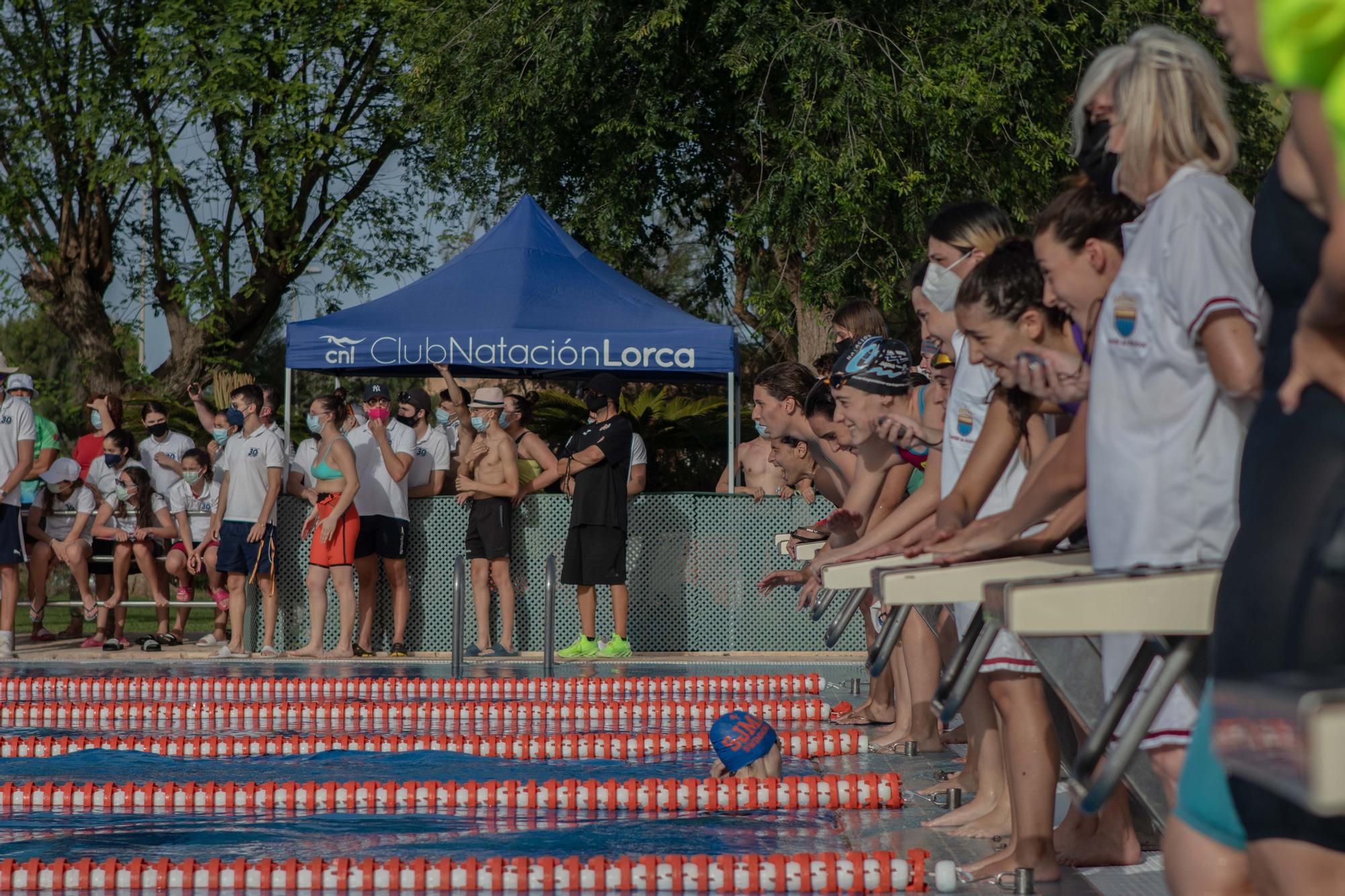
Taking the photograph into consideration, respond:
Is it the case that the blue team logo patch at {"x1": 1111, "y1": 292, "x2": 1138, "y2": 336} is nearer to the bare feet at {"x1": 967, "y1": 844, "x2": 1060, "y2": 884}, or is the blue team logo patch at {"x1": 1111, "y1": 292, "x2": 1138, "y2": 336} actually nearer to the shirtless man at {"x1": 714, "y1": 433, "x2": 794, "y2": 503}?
the bare feet at {"x1": 967, "y1": 844, "x2": 1060, "y2": 884}

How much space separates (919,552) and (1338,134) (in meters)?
2.35

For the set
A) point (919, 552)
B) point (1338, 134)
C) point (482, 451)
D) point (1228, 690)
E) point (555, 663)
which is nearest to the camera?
point (1338, 134)

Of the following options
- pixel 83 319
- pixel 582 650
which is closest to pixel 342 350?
pixel 582 650

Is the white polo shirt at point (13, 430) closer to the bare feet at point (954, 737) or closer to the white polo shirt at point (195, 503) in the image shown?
the white polo shirt at point (195, 503)

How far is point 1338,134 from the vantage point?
3.89 ft

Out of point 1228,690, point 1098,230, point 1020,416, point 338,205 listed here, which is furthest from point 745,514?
point 338,205

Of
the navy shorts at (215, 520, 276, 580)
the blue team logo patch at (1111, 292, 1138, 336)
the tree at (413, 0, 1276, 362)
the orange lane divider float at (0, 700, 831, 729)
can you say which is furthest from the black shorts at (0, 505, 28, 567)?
the blue team logo patch at (1111, 292, 1138, 336)

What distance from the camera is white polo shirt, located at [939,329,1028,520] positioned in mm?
4383

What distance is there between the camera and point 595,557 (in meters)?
11.5

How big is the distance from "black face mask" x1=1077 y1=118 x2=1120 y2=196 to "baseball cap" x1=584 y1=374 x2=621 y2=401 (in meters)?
8.70

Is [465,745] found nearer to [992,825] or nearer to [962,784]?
[962,784]

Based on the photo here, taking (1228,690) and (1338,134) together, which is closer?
(1338,134)

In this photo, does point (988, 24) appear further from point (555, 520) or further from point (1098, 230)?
point (1098, 230)

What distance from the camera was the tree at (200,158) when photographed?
842 inches
